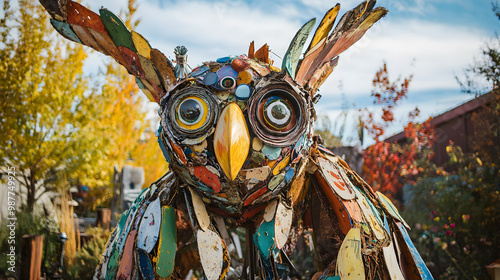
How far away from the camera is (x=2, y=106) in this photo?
197 inches

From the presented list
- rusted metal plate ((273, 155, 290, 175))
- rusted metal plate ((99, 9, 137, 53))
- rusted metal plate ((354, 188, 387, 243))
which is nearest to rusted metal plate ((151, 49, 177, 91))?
rusted metal plate ((99, 9, 137, 53))

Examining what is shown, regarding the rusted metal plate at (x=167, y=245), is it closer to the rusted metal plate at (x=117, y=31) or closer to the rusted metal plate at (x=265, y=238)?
the rusted metal plate at (x=265, y=238)

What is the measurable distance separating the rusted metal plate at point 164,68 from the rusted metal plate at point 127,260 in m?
0.66

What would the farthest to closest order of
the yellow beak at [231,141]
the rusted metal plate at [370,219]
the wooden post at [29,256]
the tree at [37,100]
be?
the tree at [37,100]
the wooden post at [29,256]
the rusted metal plate at [370,219]
the yellow beak at [231,141]

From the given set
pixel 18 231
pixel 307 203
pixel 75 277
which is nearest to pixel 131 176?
pixel 18 231

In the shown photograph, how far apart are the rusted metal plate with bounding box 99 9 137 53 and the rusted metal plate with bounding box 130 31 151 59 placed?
24mm

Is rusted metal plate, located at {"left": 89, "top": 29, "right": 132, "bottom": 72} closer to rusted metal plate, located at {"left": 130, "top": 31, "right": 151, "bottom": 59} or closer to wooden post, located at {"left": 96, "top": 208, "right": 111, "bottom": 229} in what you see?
rusted metal plate, located at {"left": 130, "top": 31, "right": 151, "bottom": 59}

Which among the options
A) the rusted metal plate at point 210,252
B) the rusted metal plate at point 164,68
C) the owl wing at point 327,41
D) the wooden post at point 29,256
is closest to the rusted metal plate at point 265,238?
the rusted metal plate at point 210,252

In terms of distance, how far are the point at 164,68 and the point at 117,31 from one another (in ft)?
0.84

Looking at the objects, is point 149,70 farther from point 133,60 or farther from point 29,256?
point 29,256

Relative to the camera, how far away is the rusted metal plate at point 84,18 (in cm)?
164

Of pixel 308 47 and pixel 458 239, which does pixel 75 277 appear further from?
pixel 458 239

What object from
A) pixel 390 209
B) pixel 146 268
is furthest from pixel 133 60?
pixel 390 209

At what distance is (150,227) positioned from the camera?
155cm
